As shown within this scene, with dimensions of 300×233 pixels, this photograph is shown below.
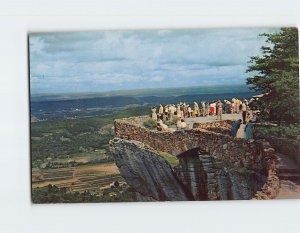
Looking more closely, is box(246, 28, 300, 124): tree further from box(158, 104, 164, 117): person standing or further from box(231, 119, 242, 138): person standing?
box(158, 104, 164, 117): person standing

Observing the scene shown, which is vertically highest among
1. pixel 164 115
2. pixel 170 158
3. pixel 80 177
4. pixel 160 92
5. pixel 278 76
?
pixel 278 76

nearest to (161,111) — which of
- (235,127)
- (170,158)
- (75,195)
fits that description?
(170,158)

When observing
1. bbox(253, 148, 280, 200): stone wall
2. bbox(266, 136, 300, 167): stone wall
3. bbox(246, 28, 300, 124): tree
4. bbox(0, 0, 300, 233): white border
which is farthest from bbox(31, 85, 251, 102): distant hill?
bbox(253, 148, 280, 200): stone wall

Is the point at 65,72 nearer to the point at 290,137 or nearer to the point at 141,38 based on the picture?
the point at 141,38

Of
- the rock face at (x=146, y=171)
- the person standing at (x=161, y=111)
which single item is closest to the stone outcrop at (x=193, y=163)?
the rock face at (x=146, y=171)

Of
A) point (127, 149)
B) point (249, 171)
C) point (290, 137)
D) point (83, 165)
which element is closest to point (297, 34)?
point (290, 137)

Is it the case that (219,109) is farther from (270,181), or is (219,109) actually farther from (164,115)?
(270,181)

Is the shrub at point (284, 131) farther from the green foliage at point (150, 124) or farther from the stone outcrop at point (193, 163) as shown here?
the green foliage at point (150, 124)

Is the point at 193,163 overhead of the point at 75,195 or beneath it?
overhead
